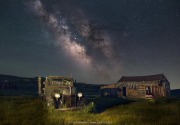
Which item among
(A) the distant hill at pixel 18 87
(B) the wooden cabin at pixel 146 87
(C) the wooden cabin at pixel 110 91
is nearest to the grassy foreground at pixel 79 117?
(A) the distant hill at pixel 18 87

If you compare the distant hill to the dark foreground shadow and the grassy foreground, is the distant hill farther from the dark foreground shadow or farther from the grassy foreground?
the grassy foreground

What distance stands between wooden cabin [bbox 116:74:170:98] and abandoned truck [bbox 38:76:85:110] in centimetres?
2572

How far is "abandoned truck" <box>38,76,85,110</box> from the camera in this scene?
48.3 feet

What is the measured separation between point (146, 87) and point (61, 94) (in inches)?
1103

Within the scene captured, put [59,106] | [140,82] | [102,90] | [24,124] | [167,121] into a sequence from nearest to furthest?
1. [24,124]
2. [167,121]
3. [59,106]
4. [140,82]
5. [102,90]

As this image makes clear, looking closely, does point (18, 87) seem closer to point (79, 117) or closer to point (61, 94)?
point (61, 94)

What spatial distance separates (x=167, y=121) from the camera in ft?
33.3

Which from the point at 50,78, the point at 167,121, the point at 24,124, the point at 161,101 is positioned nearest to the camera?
the point at 24,124

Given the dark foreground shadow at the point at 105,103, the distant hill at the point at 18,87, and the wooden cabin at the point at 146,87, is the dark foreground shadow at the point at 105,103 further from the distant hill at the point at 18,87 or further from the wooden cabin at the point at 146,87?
the distant hill at the point at 18,87

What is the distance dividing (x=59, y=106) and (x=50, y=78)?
2324 mm

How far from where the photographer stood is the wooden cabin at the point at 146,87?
38.9 metres

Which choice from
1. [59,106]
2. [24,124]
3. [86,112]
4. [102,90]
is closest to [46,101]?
[59,106]

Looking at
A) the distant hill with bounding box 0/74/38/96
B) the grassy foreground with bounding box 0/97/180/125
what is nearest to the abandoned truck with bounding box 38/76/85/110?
the grassy foreground with bounding box 0/97/180/125

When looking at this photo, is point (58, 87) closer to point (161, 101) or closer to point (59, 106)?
point (59, 106)
